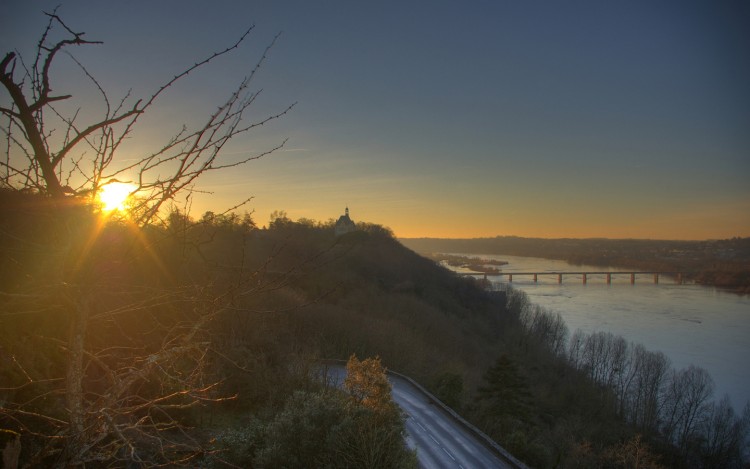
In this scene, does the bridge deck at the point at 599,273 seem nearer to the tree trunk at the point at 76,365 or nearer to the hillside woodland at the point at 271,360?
the hillside woodland at the point at 271,360

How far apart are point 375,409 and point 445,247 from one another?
14600 centimetres

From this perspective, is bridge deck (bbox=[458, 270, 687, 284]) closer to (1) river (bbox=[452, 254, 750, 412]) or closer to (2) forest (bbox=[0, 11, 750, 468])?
(1) river (bbox=[452, 254, 750, 412])

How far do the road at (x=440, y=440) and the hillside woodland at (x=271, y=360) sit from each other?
2162mm

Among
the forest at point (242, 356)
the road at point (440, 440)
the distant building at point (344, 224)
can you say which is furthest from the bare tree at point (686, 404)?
the distant building at point (344, 224)

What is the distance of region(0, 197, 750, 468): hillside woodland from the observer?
193cm

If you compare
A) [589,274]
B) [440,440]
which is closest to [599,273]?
[589,274]

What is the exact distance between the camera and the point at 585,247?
122 meters

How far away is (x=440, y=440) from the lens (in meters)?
11.5

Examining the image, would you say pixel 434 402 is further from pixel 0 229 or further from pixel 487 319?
pixel 487 319

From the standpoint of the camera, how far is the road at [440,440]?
10.2 m

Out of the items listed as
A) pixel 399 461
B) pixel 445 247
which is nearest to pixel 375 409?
pixel 399 461

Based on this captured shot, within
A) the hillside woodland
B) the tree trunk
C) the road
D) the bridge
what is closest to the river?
the bridge

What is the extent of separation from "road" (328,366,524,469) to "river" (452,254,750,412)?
2051cm

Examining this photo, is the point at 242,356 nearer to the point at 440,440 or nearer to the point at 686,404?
the point at 440,440
